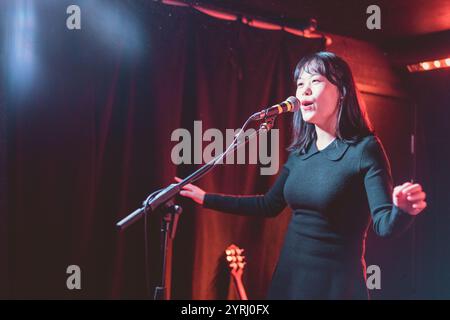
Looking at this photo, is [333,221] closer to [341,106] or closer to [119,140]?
[341,106]

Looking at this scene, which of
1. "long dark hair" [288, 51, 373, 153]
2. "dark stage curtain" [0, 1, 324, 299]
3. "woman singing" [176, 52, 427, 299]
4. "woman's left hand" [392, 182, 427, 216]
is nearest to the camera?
"woman's left hand" [392, 182, 427, 216]

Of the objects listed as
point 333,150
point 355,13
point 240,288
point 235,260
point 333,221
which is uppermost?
point 355,13

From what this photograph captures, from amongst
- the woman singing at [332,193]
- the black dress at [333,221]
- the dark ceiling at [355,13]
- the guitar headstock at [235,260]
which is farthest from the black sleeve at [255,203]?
the dark ceiling at [355,13]

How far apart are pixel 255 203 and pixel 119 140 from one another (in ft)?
2.91

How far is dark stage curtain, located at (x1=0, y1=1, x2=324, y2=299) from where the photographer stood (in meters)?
2.17

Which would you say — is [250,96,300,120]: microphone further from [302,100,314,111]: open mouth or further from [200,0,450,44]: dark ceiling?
[200,0,450,44]: dark ceiling

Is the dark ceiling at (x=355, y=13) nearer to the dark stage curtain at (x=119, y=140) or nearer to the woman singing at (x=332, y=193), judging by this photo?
the dark stage curtain at (x=119, y=140)

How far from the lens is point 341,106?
1.75 metres

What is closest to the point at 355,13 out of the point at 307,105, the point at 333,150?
the point at 307,105

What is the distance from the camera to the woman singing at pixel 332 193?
153cm

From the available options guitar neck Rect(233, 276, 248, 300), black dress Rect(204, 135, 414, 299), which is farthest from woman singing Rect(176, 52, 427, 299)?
guitar neck Rect(233, 276, 248, 300)

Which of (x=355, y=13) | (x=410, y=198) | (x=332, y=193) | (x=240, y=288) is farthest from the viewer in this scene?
(x=355, y=13)

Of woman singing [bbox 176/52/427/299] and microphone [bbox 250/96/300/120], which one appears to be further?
microphone [bbox 250/96/300/120]
